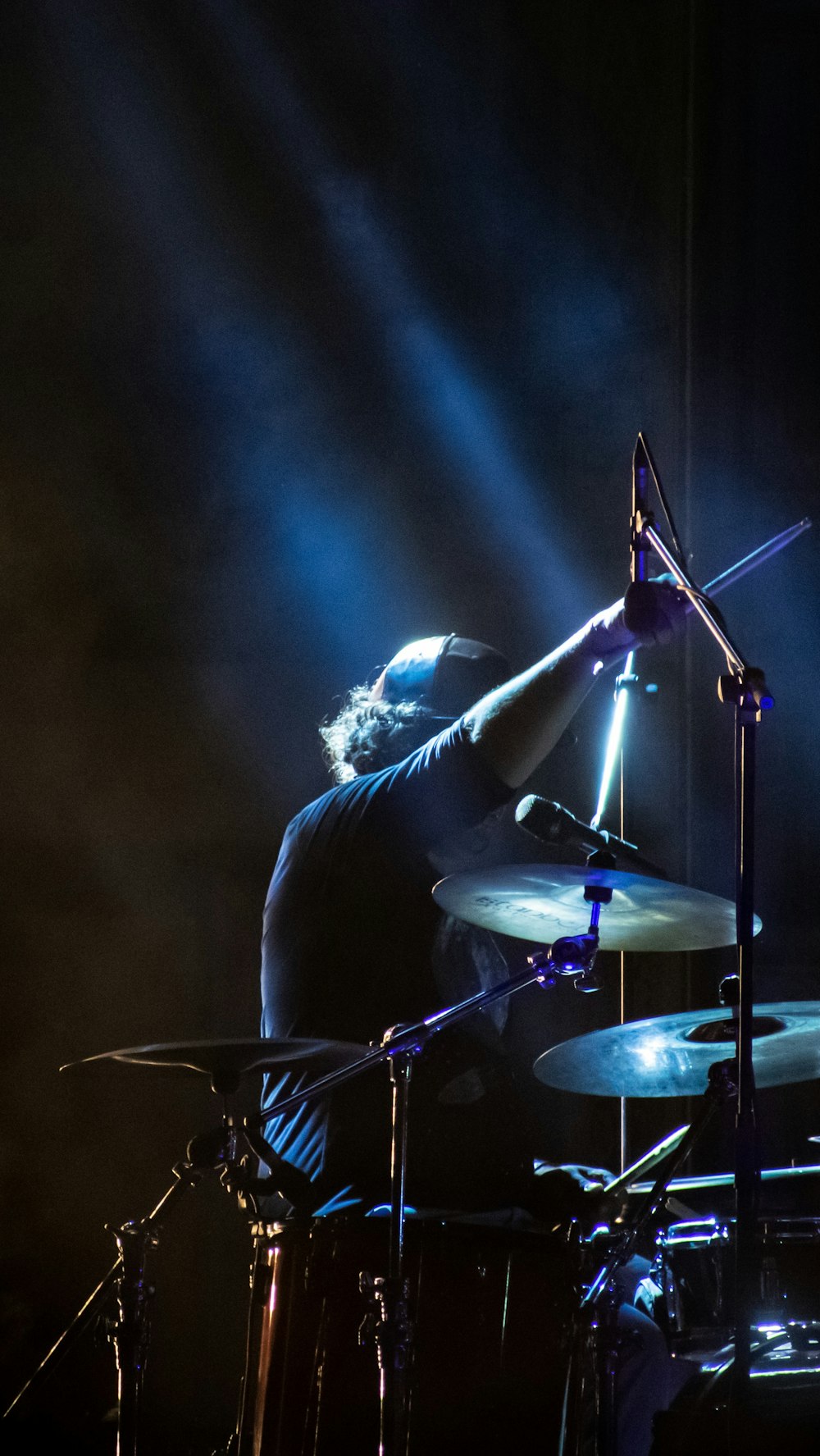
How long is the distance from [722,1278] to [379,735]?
120 centimetres

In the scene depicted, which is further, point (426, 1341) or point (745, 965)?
point (426, 1341)

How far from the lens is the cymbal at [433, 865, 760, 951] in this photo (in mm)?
2068

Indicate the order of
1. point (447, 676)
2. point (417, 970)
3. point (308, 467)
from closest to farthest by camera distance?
point (417, 970)
point (447, 676)
point (308, 467)

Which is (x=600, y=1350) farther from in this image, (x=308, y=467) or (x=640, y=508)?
(x=308, y=467)

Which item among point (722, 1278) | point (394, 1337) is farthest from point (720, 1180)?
point (394, 1337)

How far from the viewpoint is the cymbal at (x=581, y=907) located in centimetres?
207

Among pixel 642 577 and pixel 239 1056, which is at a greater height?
pixel 642 577

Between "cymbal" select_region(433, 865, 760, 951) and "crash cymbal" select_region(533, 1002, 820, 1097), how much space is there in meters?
0.13

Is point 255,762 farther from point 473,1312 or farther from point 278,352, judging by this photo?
point 473,1312

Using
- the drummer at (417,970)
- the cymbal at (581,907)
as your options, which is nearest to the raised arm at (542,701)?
the drummer at (417,970)

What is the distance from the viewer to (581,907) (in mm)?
2121

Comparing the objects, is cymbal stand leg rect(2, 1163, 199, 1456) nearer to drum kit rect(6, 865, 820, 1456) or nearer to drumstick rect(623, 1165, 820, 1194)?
drum kit rect(6, 865, 820, 1456)

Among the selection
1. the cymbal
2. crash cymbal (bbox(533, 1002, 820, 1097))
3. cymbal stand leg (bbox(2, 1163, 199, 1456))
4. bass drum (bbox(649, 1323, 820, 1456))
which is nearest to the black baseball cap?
the cymbal

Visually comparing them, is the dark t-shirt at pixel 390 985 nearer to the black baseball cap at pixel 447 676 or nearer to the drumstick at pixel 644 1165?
the drumstick at pixel 644 1165
